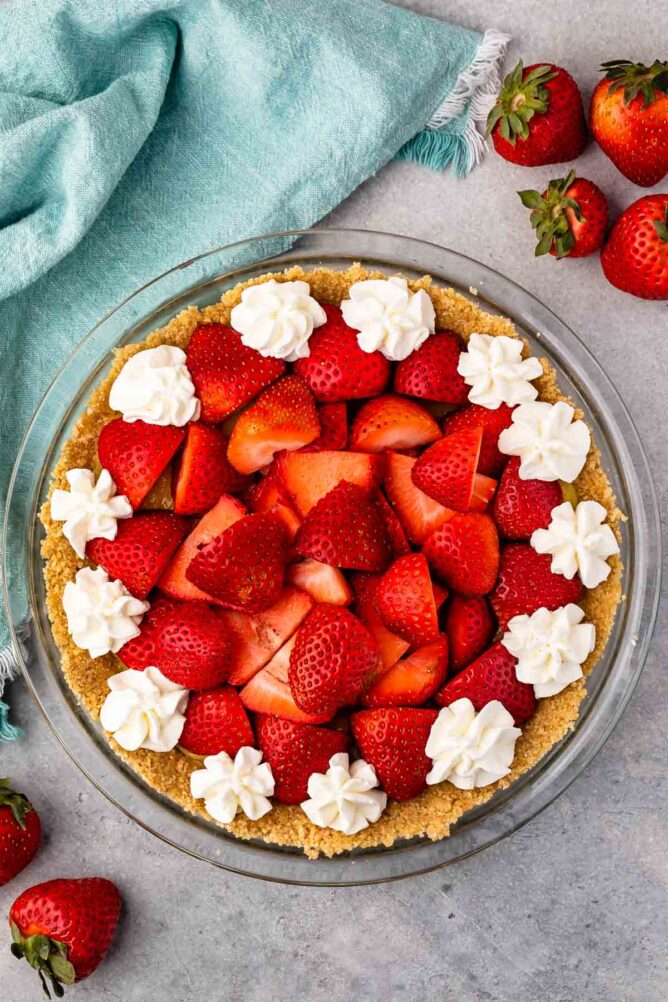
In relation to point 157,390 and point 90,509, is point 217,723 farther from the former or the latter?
point 157,390

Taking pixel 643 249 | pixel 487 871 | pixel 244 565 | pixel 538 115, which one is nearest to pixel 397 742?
pixel 244 565

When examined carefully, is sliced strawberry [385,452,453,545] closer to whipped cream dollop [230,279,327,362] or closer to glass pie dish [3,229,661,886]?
whipped cream dollop [230,279,327,362]

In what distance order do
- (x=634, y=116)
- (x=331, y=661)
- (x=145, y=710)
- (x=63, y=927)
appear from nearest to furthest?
(x=331, y=661) → (x=145, y=710) → (x=634, y=116) → (x=63, y=927)

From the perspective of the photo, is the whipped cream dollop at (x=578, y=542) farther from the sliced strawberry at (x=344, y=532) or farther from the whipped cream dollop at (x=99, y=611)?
the whipped cream dollop at (x=99, y=611)

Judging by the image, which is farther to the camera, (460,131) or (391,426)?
(460,131)

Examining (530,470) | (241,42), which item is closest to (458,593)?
(530,470)

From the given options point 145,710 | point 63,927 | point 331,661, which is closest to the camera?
point 331,661

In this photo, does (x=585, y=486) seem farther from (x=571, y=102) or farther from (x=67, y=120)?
(x=67, y=120)
